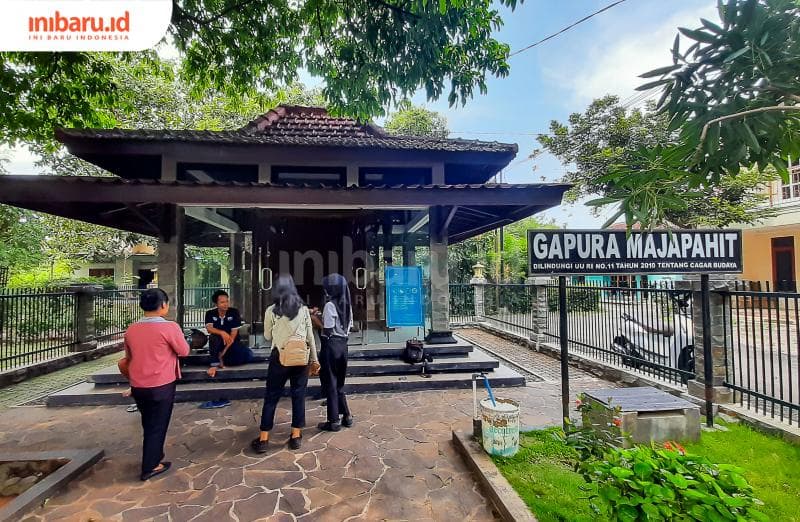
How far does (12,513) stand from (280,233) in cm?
647

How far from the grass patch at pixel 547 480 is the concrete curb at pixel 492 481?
0.23 ft

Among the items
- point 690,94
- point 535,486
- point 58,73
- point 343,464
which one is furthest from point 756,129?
point 58,73

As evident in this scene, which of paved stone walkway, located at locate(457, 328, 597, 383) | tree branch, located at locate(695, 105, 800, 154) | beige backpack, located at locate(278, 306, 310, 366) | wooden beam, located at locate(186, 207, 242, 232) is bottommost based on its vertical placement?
paved stone walkway, located at locate(457, 328, 597, 383)

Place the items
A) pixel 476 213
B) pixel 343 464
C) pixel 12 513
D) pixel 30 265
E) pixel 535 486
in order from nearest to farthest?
pixel 12 513 → pixel 535 486 → pixel 343 464 → pixel 476 213 → pixel 30 265

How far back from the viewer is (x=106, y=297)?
9.56 m

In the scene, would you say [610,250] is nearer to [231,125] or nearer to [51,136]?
[51,136]

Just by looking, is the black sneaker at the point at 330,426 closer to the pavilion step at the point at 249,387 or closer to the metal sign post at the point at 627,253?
the pavilion step at the point at 249,387

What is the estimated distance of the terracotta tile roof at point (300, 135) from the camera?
643cm

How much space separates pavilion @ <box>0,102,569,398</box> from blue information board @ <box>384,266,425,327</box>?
0.91 feet

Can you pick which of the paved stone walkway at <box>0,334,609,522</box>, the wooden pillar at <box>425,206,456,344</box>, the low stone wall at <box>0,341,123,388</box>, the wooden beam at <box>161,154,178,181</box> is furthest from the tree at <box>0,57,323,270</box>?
the paved stone walkway at <box>0,334,609,522</box>

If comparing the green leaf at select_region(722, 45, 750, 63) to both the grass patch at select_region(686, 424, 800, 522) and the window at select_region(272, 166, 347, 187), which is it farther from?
the window at select_region(272, 166, 347, 187)

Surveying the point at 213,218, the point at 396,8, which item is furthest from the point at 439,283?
the point at 213,218

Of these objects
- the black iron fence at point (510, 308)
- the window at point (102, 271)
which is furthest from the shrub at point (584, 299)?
the window at point (102, 271)

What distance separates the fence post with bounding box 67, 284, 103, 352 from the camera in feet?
28.2
